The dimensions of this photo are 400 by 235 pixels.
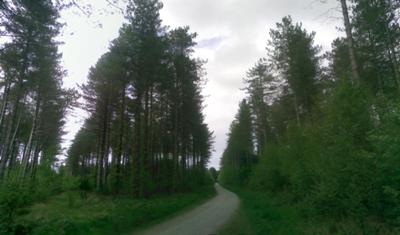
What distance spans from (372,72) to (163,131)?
20.9 meters

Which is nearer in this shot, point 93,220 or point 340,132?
point 340,132

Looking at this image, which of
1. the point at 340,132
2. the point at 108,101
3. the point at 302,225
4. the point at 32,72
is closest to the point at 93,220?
the point at 302,225

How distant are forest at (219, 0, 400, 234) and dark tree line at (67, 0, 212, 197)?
7851mm

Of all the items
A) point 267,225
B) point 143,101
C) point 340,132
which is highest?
point 143,101

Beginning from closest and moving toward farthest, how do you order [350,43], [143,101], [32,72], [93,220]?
[350,43], [93,220], [32,72], [143,101]

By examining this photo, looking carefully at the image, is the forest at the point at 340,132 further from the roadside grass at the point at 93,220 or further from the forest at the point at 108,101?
the forest at the point at 108,101

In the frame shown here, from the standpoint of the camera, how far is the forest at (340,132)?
285 inches

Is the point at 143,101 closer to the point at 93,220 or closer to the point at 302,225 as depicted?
the point at 93,220

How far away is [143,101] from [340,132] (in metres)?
15.9

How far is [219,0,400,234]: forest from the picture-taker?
23.7 feet

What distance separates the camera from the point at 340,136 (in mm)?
8266

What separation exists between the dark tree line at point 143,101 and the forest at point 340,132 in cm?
785

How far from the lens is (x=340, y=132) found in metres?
8.45

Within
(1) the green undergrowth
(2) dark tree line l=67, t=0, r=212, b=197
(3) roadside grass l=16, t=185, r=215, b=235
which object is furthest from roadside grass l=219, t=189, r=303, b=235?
(2) dark tree line l=67, t=0, r=212, b=197
